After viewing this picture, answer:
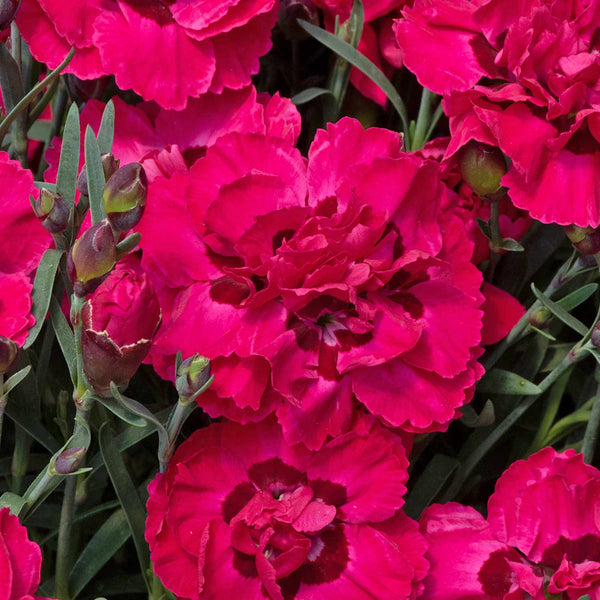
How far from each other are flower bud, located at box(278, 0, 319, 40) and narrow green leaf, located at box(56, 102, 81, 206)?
25 cm

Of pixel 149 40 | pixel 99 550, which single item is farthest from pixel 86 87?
pixel 99 550

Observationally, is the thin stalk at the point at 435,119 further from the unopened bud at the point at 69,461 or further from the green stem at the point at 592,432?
the unopened bud at the point at 69,461

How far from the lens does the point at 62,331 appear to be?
2.33ft

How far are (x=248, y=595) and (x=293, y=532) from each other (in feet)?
0.19

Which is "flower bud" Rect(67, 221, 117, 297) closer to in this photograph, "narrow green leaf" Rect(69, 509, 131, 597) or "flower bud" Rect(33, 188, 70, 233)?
"flower bud" Rect(33, 188, 70, 233)

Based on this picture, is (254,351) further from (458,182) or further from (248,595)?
(458,182)

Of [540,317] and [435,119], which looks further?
[435,119]

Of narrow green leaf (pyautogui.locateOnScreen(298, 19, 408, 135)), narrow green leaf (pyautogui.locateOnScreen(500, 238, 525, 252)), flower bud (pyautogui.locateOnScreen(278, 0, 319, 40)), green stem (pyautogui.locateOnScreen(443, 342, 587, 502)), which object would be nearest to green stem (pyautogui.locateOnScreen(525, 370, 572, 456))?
green stem (pyautogui.locateOnScreen(443, 342, 587, 502))

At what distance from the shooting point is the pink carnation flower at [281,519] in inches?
26.8

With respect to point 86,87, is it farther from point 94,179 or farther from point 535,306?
point 535,306

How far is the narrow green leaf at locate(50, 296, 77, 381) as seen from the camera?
0.69m

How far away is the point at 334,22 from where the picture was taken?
95 centimetres

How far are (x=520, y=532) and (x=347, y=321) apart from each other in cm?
22

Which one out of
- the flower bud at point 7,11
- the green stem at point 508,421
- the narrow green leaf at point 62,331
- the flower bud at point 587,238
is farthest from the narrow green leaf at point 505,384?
the flower bud at point 7,11
